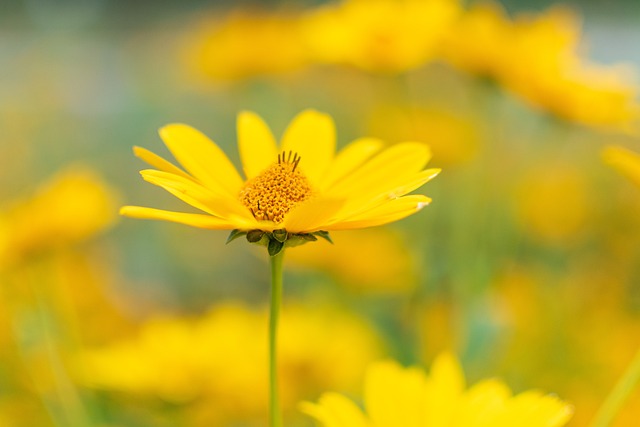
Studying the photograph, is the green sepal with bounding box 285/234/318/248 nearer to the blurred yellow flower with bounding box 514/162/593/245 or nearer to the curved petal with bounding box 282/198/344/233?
the curved petal with bounding box 282/198/344/233

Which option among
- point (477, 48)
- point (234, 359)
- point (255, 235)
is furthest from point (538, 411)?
point (477, 48)

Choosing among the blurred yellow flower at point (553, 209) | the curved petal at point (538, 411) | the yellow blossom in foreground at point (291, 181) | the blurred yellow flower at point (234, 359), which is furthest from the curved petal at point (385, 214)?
Answer: the blurred yellow flower at point (553, 209)

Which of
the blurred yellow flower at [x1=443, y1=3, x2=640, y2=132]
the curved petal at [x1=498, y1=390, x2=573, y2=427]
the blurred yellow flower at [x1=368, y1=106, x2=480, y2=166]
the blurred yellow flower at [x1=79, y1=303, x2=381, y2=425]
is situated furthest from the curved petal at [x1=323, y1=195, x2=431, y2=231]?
the blurred yellow flower at [x1=368, y1=106, x2=480, y2=166]

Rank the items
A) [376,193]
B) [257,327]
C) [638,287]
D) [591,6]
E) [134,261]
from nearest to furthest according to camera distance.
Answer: [376,193]
[257,327]
[638,287]
[134,261]
[591,6]

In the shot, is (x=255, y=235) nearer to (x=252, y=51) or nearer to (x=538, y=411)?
(x=538, y=411)

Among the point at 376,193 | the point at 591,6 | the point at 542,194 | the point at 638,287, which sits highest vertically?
the point at 591,6

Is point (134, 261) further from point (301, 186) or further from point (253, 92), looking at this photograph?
point (301, 186)

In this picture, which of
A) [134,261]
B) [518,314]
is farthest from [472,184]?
[134,261]
